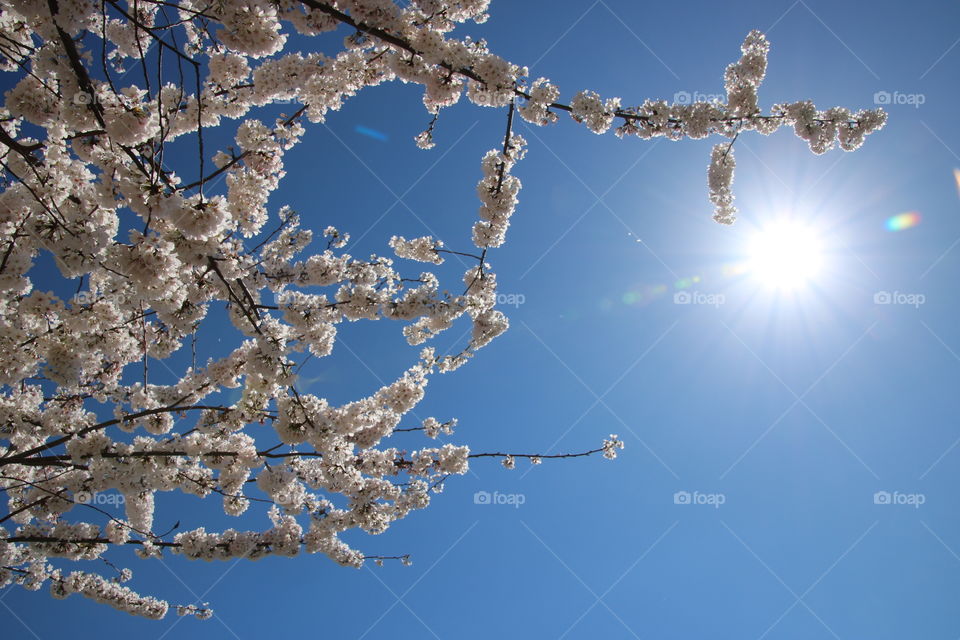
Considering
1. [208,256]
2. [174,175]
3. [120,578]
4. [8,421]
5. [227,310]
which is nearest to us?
[208,256]

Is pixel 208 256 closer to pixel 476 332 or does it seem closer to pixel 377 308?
pixel 377 308

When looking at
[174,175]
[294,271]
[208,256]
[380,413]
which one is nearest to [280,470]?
[380,413]

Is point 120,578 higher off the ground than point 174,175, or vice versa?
point 174,175

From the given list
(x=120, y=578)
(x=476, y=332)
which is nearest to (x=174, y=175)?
(x=476, y=332)

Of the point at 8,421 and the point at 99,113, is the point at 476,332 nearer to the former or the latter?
the point at 99,113

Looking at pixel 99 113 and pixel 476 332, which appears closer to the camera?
pixel 99 113

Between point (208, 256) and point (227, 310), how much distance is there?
1.21 metres

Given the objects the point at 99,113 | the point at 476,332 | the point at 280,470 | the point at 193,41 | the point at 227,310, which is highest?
the point at 193,41

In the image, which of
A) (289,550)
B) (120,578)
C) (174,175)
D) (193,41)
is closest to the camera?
(174,175)

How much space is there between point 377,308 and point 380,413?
121 cm

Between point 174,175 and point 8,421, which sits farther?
point 8,421

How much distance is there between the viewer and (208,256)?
3152 millimetres

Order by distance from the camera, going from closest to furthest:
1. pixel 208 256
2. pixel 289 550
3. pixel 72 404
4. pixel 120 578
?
pixel 208 256, pixel 72 404, pixel 289 550, pixel 120 578

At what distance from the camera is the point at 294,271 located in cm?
467
